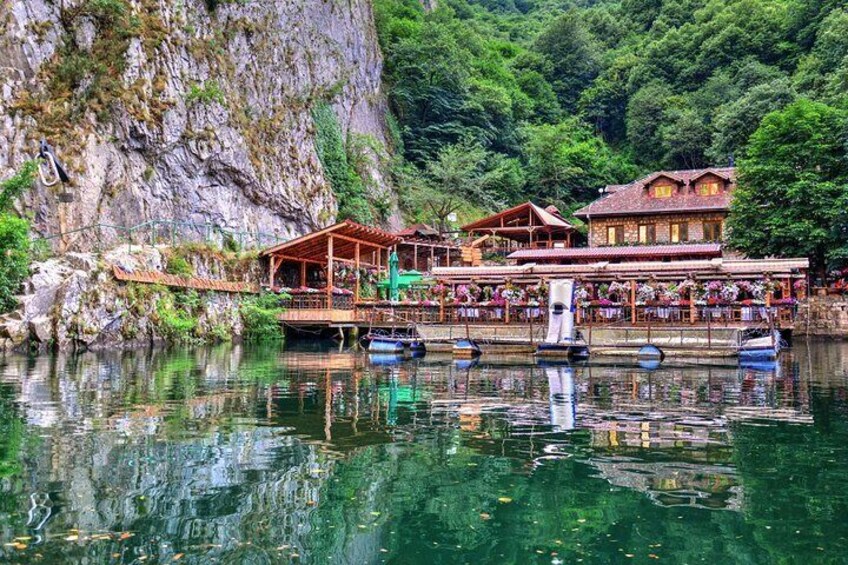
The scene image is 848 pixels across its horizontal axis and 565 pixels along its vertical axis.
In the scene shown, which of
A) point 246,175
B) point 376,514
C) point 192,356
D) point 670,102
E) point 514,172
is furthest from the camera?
point 670,102

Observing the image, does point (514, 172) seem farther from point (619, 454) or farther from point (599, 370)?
point (619, 454)

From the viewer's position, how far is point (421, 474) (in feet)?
30.4

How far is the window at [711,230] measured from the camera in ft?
176

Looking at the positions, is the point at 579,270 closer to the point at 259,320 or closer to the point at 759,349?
the point at 759,349

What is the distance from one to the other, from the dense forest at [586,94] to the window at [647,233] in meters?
12.3

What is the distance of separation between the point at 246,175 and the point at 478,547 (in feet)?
136

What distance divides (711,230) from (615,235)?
22.1 feet

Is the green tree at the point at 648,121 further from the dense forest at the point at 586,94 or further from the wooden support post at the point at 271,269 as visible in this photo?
the wooden support post at the point at 271,269

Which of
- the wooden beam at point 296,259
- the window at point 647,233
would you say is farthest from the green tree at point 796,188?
the wooden beam at point 296,259

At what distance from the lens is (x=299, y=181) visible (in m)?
51.1

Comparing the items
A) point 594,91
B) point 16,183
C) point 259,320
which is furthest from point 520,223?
point 16,183

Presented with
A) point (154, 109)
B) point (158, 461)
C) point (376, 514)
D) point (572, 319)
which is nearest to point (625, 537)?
point (376, 514)

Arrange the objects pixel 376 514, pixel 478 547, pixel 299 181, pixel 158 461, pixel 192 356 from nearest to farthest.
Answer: pixel 478 547
pixel 376 514
pixel 158 461
pixel 192 356
pixel 299 181

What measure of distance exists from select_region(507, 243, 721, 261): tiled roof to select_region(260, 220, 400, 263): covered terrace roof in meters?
11.4
